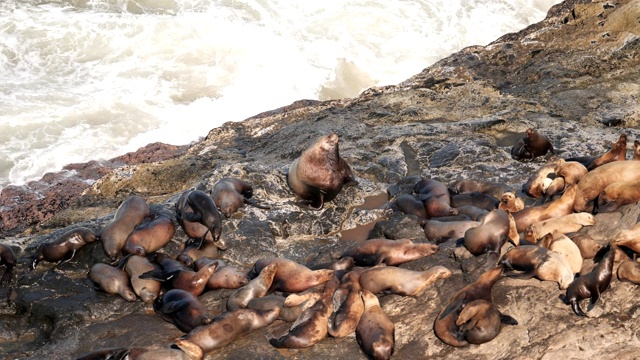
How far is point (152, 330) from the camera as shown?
5.00 meters

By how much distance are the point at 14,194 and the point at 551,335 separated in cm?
942

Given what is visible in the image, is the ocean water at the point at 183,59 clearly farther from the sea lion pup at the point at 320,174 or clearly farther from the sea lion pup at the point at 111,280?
the sea lion pup at the point at 111,280

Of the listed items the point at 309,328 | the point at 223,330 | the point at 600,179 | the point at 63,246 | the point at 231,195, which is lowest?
the point at 63,246

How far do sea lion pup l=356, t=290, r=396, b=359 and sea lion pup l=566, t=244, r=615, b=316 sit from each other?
47.3 inches

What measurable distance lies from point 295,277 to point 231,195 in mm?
1602

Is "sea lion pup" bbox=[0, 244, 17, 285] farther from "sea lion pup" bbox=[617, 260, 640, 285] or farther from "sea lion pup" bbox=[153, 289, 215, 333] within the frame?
"sea lion pup" bbox=[617, 260, 640, 285]

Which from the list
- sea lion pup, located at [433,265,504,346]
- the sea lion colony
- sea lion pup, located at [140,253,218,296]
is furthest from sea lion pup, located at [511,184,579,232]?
sea lion pup, located at [140,253,218,296]

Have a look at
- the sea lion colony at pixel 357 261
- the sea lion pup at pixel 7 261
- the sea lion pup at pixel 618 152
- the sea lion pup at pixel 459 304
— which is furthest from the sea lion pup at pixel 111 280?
the sea lion pup at pixel 618 152

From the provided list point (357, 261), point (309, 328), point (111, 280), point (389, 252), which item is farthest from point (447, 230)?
point (111, 280)

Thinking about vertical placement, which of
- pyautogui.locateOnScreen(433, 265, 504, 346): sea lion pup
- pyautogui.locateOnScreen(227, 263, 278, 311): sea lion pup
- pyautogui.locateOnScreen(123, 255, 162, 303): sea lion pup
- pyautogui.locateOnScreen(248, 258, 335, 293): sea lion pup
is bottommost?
pyautogui.locateOnScreen(123, 255, 162, 303): sea lion pup

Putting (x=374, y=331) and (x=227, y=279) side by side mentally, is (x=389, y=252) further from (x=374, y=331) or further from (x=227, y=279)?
(x=227, y=279)

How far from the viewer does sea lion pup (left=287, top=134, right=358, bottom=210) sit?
6.77 m

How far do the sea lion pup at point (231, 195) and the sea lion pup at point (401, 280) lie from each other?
1943 mm

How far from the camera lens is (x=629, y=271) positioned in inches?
166
